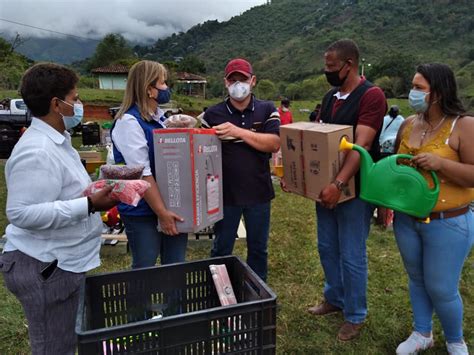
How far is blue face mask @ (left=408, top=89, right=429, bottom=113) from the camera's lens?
2051 mm

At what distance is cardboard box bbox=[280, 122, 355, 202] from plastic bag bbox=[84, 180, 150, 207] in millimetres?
1086

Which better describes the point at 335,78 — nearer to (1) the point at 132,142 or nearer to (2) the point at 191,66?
(1) the point at 132,142

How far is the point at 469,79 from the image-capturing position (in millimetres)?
33281

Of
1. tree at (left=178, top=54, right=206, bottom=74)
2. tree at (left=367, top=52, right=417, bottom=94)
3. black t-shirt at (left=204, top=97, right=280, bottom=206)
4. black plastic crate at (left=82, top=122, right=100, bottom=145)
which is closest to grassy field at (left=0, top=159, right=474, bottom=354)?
black t-shirt at (left=204, top=97, right=280, bottom=206)

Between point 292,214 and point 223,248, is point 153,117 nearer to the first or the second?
point 223,248

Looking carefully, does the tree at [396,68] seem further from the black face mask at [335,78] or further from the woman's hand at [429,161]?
the woman's hand at [429,161]

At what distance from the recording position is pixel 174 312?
5.84 feet

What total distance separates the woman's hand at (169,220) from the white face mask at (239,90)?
95 centimetres

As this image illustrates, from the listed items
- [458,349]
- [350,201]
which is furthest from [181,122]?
[458,349]

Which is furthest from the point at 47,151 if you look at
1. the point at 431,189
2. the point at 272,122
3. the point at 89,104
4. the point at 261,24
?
the point at 261,24

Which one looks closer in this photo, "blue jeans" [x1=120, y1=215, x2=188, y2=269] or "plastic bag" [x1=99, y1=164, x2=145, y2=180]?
"plastic bag" [x1=99, y1=164, x2=145, y2=180]

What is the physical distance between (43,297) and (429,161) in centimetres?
188

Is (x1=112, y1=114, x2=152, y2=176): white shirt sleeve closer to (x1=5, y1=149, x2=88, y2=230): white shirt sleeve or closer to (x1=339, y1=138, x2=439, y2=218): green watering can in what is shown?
(x1=5, y1=149, x2=88, y2=230): white shirt sleeve

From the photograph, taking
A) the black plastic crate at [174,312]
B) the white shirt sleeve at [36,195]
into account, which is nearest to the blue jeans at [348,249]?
the black plastic crate at [174,312]
